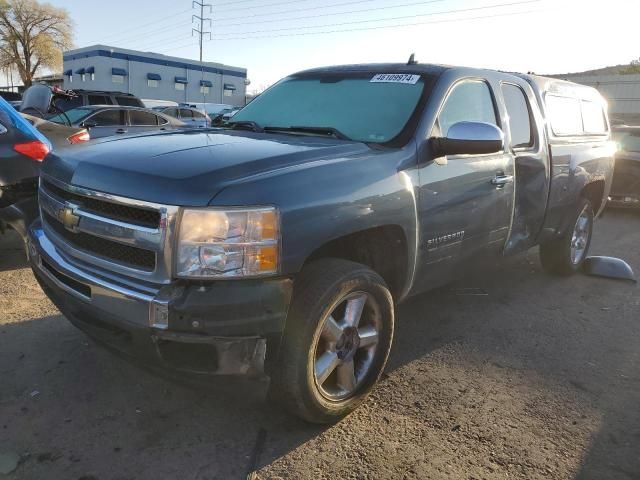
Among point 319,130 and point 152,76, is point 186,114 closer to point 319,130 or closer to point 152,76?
point 319,130

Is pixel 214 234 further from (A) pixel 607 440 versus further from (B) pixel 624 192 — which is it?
(B) pixel 624 192

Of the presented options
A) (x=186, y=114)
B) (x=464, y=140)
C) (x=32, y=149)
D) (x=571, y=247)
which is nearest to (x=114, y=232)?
(x=464, y=140)

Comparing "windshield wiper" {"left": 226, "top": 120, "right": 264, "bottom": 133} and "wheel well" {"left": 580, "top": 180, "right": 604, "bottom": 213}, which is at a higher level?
"windshield wiper" {"left": 226, "top": 120, "right": 264, "bottom": 133}

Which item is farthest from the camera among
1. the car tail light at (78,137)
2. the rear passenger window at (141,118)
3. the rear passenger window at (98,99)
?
the rear passenger window at (98,99)

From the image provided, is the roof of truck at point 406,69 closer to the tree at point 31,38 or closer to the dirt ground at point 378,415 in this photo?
the dirt ground at point 378,415

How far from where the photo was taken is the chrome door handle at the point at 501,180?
3.68 metres

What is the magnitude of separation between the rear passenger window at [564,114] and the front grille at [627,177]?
4.69 m

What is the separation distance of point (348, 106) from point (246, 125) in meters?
0.73

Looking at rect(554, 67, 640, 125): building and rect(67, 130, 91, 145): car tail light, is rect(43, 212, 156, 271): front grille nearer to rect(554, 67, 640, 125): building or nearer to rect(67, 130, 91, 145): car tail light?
rect(67, 130, 91, 145): car tail light

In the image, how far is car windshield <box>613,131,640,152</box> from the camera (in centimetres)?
946

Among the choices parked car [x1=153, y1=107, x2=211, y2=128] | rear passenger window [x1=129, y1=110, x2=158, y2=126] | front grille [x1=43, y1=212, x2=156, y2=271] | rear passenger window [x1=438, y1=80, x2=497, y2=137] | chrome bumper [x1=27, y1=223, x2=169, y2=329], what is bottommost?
parked car [x1=153, y1=107, x2=211, y2=128]

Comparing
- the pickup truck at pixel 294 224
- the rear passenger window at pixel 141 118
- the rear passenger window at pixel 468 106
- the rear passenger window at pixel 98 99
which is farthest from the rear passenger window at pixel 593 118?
the rear passenger window at pixel 98 99

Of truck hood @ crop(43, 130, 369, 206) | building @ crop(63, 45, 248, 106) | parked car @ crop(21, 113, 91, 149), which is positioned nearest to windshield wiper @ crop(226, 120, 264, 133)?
truck hood @ crop(43, 130, 369, 206)

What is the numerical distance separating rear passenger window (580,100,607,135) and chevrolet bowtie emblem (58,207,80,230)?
4.88 metres
